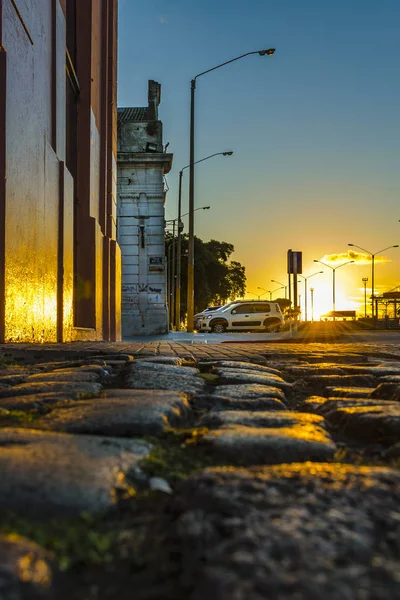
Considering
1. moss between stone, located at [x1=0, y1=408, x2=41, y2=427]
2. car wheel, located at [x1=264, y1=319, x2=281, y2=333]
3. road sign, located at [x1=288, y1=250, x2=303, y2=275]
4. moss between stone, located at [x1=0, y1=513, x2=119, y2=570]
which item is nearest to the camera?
moss between stone, located at [x1=0, y1=513, x2=119, y2=570]

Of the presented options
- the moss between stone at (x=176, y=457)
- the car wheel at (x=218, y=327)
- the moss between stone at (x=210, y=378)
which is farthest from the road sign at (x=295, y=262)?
the car wheel at (x=218, y=327)

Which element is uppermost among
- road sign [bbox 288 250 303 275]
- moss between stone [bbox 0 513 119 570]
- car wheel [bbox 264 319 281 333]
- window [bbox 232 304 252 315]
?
road sign [bbox 288 250 303 275]

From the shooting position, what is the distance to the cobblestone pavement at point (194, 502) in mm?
1005

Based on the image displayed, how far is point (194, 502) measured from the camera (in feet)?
4.39

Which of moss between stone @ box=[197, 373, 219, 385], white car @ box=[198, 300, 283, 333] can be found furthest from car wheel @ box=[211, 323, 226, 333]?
moss between stone @ box=[197, 373, 219, 385]

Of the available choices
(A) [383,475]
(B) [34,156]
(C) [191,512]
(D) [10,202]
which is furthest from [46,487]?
(B) [34,156]

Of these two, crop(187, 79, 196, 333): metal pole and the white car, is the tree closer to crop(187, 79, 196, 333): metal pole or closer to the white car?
the white car

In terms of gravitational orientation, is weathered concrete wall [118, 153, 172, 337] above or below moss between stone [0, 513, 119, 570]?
above

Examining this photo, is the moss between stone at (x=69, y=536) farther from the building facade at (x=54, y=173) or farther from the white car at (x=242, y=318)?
the white car at (x=242, y=318)

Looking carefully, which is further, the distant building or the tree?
the tree

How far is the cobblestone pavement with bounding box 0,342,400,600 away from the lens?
1005 mm

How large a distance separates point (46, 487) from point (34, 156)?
5.55 m

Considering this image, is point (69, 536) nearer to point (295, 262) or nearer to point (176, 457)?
point (176, 457)

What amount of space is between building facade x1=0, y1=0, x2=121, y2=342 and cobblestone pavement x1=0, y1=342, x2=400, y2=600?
3.29 m
